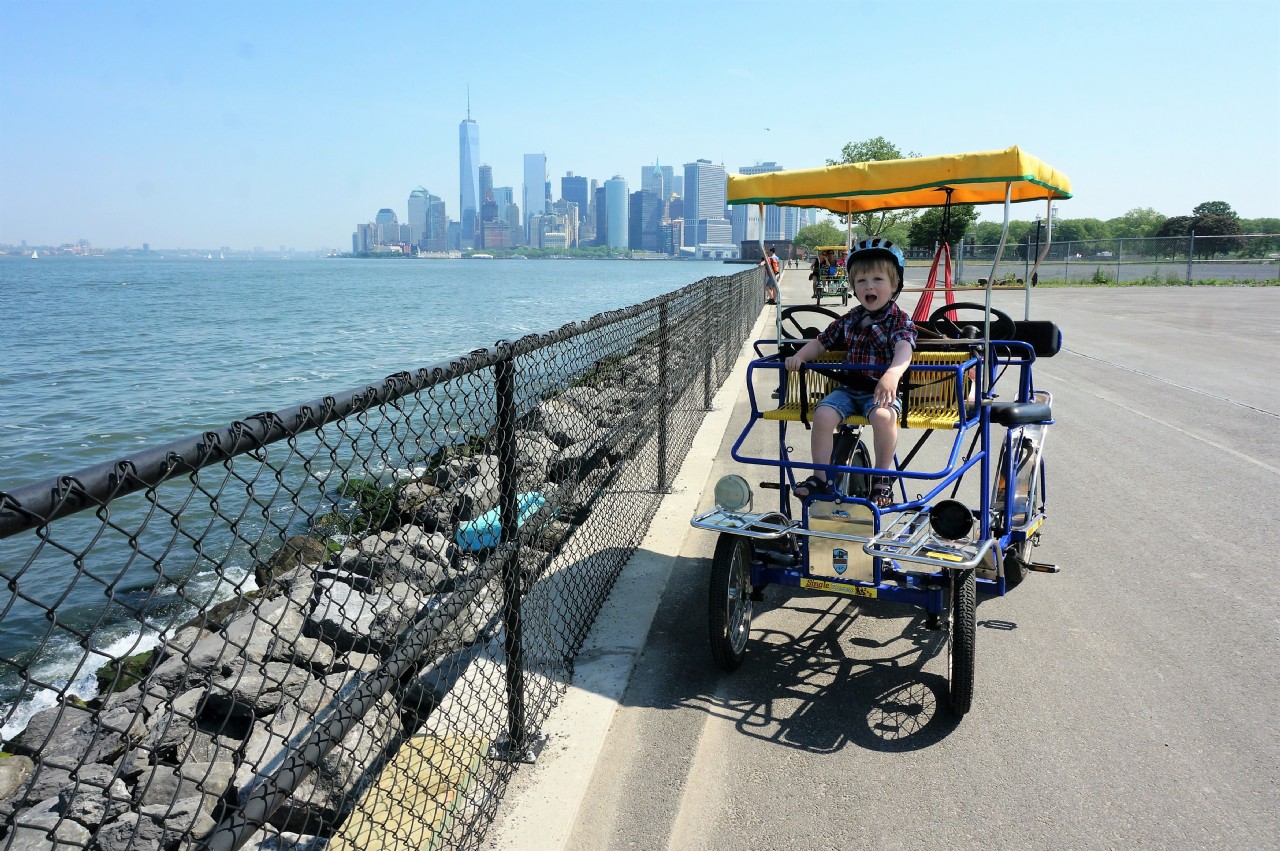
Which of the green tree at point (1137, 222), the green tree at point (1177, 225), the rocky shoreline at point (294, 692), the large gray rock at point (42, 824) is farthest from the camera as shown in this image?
the green tree at point (1137, 222)

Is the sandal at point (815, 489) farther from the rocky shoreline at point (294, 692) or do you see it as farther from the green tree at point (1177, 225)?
the green tree at point (1177, 225)

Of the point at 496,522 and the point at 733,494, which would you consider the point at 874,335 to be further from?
the point at 496,522

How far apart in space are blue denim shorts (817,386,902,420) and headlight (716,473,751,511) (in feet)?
1.89

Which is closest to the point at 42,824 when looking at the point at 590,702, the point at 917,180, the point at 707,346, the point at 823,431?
the point at 590,702

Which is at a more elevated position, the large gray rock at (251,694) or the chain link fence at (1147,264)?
the chain link fence at (1147,264)

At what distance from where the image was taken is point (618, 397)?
31.3 feet

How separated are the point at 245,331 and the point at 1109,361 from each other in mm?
36763

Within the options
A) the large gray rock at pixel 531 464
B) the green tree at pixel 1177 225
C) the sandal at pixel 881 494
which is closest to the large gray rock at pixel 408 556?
the large gray rock at pixel 531 464

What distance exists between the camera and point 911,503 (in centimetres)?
442

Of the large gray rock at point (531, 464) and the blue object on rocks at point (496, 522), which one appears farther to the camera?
the large gray rock at point (531, 464)

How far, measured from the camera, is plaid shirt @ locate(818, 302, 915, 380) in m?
4.82

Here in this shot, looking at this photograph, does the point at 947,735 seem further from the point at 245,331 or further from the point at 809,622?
the point at 245,331

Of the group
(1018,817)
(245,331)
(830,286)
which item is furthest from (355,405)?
(245,331)

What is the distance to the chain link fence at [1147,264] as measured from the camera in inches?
1688
